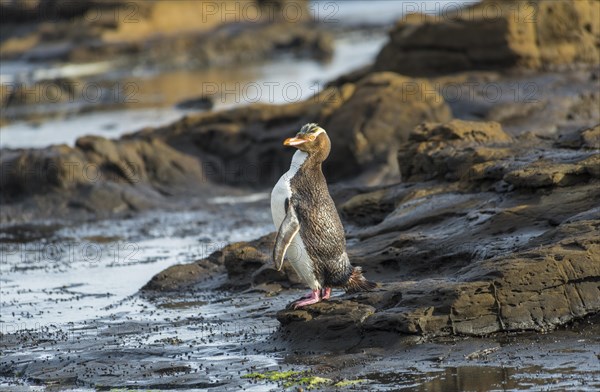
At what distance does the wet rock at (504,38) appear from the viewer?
2375 centimetres

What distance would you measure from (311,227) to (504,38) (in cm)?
1393

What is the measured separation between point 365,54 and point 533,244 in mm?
36649

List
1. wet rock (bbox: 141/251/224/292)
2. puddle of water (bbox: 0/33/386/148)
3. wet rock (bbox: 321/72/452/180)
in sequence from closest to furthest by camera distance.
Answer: wet rock (bbox: 141/251/224/292)
wet rock (bbox: 321/72/452/180)
puddle of water (bbox: 0/33/386/148)

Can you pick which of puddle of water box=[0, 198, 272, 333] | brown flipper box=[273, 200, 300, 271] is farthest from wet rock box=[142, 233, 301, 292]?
brown flipper box=[273, 200, 300, 271]

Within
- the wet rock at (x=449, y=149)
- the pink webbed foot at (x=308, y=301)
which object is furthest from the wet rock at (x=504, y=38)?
the pink webbed foot at (x=308, y=301)

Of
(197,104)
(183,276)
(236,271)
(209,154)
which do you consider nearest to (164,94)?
(197,104)

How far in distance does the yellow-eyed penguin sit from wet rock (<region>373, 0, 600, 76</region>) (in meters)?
13.4

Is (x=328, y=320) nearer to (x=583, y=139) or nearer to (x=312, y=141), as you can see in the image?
(x=312, y=141)

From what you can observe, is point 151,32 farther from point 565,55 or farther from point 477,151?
point 477,151

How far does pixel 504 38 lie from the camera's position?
23.8 m

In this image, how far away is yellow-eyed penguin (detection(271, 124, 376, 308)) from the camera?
1080cm

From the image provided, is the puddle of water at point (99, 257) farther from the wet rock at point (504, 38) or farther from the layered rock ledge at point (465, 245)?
the wet rock at point (504, 38)

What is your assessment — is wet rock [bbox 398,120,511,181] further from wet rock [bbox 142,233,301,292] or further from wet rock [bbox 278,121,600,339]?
wet rock [bbox 142,233,301,292]

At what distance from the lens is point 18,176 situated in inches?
802
